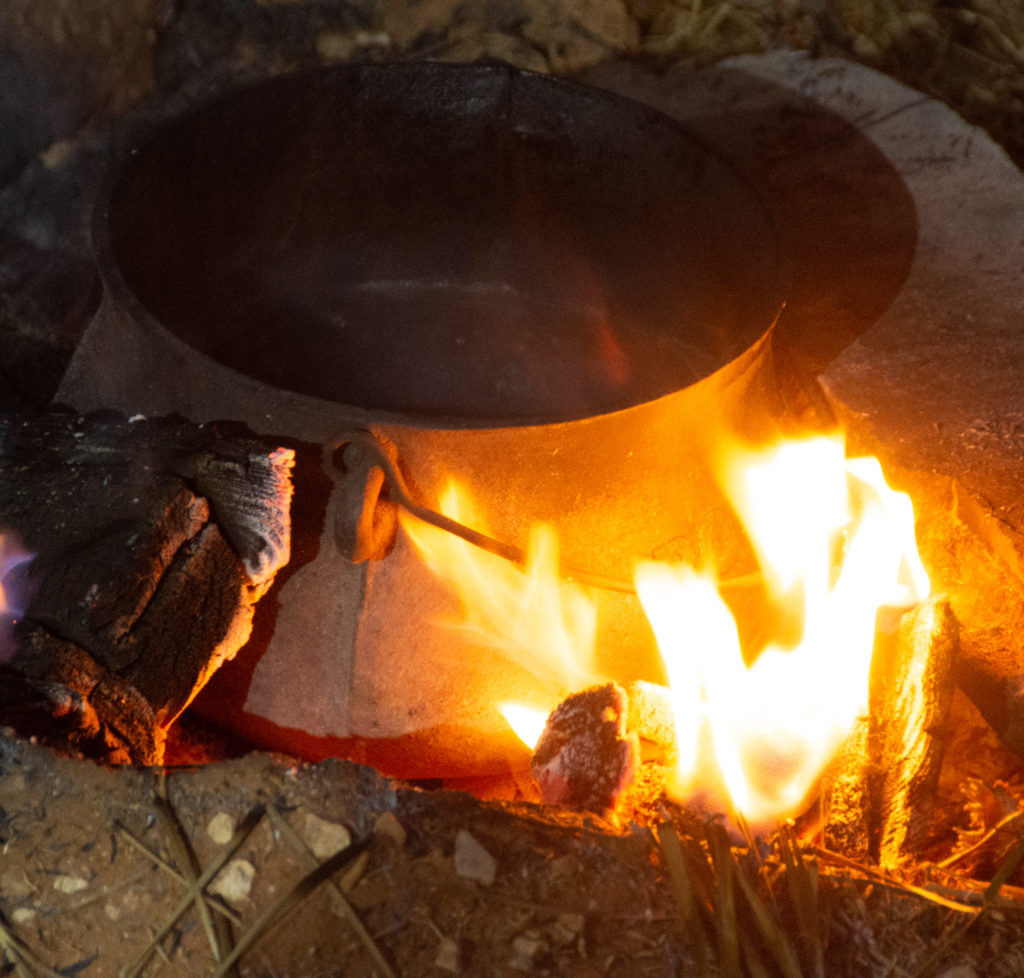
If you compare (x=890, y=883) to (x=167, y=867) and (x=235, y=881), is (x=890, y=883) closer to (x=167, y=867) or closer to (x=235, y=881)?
(x=235, y=881)

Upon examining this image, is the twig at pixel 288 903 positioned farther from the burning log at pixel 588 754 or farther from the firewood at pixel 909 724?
the firewood at pixel 909 724

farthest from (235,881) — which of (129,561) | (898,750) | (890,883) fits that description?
(898,750)

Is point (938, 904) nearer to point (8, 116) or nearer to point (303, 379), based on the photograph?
point (303, 379)

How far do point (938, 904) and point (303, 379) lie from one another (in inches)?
85.1

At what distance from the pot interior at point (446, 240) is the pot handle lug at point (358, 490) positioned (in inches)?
21.6

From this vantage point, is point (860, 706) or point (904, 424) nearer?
point (860, 706)

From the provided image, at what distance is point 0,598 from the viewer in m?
1.65

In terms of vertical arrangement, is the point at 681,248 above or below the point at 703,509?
above

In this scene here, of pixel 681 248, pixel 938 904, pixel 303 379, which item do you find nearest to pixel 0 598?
pixel 303 379

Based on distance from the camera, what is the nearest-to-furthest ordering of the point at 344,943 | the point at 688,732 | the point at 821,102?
the point at 344,943 < the point at 688,732 < the point at 821,102

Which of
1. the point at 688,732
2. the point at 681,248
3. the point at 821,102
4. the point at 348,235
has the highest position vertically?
the point at 821,102

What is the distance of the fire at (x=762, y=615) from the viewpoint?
2.07m

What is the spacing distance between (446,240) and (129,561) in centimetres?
205

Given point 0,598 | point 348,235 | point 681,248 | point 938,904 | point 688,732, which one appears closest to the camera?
point 938,904
